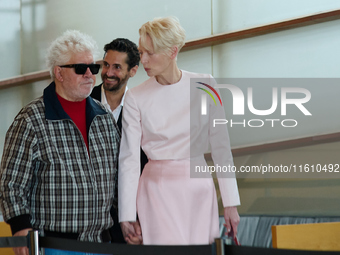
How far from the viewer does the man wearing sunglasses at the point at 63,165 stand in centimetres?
222

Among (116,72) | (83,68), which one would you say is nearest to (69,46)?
(83,68)

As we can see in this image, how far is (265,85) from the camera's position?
15.3 ft

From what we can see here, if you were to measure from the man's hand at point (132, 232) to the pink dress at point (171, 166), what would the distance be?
0.09ft

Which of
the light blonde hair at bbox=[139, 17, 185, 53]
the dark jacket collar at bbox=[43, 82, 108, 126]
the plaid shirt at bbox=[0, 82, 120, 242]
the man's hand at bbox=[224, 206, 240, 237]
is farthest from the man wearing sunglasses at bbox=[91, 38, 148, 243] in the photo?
the man's hand at bbox=[224, 206, 240, 237]

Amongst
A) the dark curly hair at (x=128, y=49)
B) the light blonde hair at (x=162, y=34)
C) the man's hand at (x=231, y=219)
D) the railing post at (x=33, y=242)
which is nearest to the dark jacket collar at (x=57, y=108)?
the light blonde hair at (x=162, y=34)

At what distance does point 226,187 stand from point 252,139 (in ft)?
8.00

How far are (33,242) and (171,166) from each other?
677 millimetres

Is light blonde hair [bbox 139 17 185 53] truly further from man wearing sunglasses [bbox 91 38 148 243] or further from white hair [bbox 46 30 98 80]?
man wearing sunglasses [bbox 91 38 148 243]

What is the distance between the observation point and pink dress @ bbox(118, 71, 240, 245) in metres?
2.28

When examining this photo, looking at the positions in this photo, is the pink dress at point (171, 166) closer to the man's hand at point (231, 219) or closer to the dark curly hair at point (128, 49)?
the man's hand at point (231, 219)

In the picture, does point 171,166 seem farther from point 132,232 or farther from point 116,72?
point 116,72

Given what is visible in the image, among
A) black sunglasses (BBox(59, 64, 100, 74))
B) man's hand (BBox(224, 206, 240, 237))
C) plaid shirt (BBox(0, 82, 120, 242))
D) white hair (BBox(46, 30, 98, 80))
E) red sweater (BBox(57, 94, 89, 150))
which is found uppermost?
white hair (BBox(46, 30, 98, 80))

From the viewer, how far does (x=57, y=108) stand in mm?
2342

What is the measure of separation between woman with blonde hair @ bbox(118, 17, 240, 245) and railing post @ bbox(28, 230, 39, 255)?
51 centimetres
